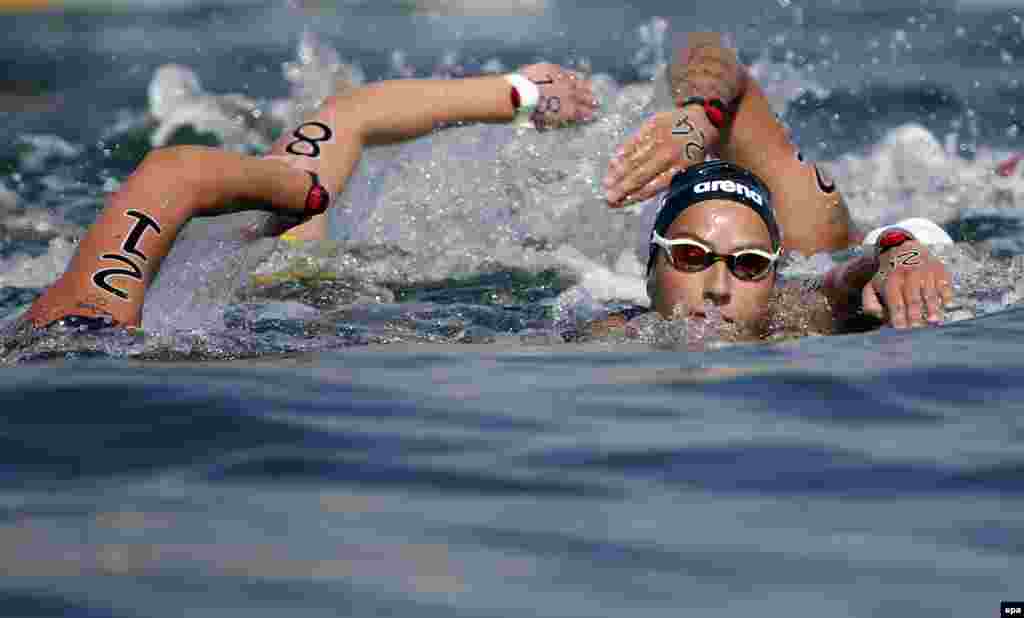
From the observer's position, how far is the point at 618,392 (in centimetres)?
511

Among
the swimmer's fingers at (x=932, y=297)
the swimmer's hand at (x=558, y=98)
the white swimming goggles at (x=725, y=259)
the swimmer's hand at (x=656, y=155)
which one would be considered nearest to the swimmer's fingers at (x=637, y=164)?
the swimmer's hand at (x=656, y=155)

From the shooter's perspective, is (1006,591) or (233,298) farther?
(233,298)

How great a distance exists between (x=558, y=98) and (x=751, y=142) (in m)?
0.98

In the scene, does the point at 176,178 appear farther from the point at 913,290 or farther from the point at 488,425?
the point at 913,290

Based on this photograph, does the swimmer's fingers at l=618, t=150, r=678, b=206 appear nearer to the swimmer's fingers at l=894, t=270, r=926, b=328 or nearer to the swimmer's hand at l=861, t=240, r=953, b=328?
the swimmer's hand at l=861, t=240, r=953, b=328

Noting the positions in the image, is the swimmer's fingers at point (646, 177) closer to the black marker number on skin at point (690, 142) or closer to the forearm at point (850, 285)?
the black marker number on skin at point (690, 142)

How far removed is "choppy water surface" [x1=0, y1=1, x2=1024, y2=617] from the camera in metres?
3.44

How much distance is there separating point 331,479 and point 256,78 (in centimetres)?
1088

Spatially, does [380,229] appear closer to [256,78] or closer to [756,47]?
[256,78]

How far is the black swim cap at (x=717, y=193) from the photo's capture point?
6219 mm

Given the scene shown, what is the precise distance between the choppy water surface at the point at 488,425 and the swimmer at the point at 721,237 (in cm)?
17

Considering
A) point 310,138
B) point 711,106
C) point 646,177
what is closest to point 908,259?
point 646,177

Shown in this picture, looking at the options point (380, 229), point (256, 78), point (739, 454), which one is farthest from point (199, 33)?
point (739, 454)

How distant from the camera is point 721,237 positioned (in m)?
6.04
